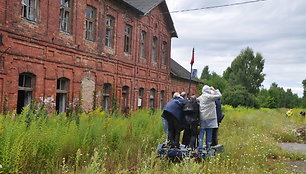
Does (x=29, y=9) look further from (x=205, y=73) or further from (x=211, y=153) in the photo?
(x=205, y=73)

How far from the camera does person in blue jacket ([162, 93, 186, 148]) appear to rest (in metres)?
6.54

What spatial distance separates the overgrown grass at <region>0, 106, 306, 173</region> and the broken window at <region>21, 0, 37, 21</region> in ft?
15.8

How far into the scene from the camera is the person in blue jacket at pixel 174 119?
21.4ft

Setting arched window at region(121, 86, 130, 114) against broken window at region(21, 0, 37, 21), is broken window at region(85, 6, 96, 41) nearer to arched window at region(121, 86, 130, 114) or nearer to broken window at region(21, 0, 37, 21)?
broken window at region(21, 0, 37, 21)

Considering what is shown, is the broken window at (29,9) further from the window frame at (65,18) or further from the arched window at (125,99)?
the arched window at (125,99)

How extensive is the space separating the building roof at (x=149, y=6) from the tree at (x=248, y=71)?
33004 millimetres

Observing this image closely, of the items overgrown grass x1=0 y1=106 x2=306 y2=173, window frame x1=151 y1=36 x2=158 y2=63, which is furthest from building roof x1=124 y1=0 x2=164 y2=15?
overgrown grass x1=0 y1=106 x2=306 y2=173

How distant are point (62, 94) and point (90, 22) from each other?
4112mm

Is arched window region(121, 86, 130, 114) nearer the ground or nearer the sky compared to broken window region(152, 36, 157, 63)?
nearer the ground

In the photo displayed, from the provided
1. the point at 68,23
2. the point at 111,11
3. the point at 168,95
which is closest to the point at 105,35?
the point at 111,11

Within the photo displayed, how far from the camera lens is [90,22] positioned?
1423cm

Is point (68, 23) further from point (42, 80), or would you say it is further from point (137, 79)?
point (137, 79)

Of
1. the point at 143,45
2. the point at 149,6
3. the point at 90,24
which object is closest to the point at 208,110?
the point at 90,24

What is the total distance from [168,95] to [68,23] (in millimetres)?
12417
